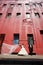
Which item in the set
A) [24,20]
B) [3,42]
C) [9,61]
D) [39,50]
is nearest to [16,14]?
[24,20]

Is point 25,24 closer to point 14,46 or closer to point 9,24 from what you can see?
point 9,24

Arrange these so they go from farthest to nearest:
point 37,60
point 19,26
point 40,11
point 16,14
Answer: point 40,11
point 16,14
point 19,26
point 37,60

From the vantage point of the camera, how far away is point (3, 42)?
107 centimetres

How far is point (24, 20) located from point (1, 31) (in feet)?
1.20

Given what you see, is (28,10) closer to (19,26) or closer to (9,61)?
(19,26)

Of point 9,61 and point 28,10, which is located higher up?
point 28,10

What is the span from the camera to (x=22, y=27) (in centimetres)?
136

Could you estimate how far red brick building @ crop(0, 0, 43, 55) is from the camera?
1.08m

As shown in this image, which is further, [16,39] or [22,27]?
[22,27]

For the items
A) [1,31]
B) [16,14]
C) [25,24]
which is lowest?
[1,31]

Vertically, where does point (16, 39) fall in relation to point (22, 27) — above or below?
below

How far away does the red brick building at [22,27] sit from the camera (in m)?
1.08

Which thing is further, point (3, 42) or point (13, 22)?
point (13, 22)

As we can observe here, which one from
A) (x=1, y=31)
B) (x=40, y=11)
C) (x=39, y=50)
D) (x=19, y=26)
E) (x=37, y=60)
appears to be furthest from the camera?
(x=40, y=11)
